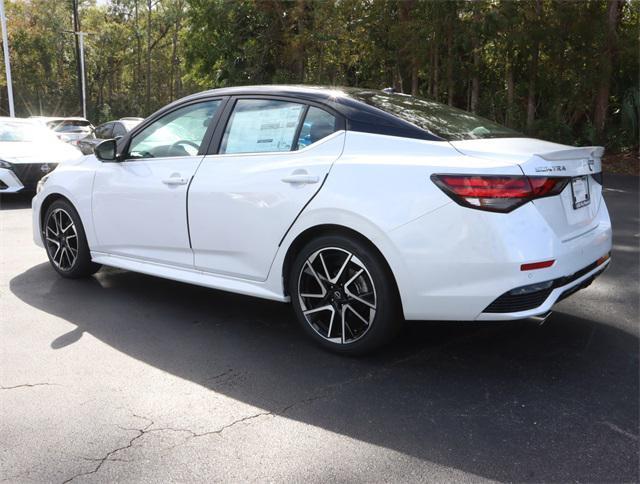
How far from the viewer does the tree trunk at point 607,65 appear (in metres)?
15.8

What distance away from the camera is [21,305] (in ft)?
15.8

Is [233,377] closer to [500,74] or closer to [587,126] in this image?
[587,126]

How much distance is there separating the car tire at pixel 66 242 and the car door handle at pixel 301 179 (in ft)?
7.62

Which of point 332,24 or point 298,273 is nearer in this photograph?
point 298,273

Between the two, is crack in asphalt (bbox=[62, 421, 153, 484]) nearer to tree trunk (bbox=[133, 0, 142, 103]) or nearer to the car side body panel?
the car side body panel

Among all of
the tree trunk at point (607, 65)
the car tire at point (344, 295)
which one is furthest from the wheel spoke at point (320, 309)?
the tree trunk at point (607, 65)

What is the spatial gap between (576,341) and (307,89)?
7.76 feet

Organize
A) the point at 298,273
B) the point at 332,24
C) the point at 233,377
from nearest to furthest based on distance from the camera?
1. the point at 233,377
2. the point at 298,273
3. the point at 332,24

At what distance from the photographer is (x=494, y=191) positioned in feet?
10.5

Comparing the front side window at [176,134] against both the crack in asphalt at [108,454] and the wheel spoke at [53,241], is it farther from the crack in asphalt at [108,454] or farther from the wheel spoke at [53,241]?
the crack in asphalt at [108,454]

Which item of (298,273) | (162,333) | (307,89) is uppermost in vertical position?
(307,89)

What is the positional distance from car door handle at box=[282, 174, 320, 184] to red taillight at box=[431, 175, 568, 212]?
843mm

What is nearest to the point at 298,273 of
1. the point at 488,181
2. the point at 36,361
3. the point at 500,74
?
the point at 488,181

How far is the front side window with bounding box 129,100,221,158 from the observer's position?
14.8 ft
